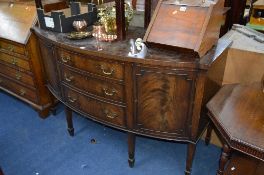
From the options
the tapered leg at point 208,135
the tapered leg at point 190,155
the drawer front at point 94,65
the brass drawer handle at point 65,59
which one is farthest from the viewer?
the tapered leg at point 208,135

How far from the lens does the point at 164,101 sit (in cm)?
149

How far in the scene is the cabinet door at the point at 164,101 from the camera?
4.60 ft

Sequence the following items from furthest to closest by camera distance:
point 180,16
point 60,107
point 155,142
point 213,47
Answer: point 60,107
point 155,142
point 213,47
point 180,16

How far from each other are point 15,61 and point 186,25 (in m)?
1.72

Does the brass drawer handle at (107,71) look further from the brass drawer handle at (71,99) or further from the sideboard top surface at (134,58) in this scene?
the brass drawer handle at (71,99)

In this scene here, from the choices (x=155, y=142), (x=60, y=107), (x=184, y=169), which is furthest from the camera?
(x=60, y=107)

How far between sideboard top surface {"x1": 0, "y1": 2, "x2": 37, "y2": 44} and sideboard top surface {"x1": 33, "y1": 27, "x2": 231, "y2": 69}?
359 millimetres

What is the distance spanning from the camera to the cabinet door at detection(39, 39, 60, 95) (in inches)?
74.7

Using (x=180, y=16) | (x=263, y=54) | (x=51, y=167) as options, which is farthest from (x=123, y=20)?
(x=51, y=167)

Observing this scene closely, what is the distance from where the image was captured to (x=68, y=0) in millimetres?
2418

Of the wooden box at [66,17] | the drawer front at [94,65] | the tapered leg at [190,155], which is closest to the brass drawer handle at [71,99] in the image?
→ the drawer front at [94,65]

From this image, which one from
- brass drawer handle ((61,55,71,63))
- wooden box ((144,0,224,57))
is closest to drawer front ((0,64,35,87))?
brass drawer handle ((61,55,71,63))

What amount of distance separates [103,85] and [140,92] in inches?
10.5

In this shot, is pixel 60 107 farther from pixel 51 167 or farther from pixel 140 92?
pixel 140 92
